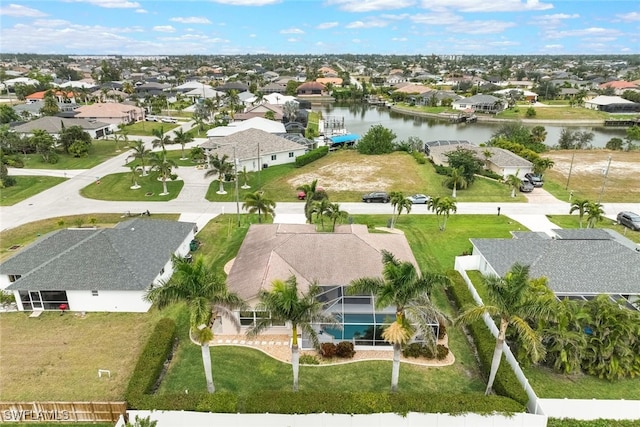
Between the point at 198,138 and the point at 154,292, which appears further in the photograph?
the point at 198,138

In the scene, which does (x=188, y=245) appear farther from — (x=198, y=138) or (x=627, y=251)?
(x=198, y=138)

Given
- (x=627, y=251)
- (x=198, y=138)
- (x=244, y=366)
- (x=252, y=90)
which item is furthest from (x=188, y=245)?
→ (x=252, y=90)

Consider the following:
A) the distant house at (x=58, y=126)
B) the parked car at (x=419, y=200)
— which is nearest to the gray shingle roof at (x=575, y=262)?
the parked car at (x=419, y=200)

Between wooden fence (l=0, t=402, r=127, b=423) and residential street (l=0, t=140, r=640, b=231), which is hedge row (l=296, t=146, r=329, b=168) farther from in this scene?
wooden fence (l=0, t=402, r=127, b=423)

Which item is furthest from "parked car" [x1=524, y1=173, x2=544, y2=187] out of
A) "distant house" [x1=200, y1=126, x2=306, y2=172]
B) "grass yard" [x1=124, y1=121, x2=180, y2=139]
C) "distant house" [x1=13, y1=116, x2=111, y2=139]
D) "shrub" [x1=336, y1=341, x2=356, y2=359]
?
"distant house" [x1=13, y1=116, x2=111, y2=139]

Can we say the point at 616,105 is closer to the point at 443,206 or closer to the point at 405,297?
the point at 443,206

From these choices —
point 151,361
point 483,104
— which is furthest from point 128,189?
point 483,104
